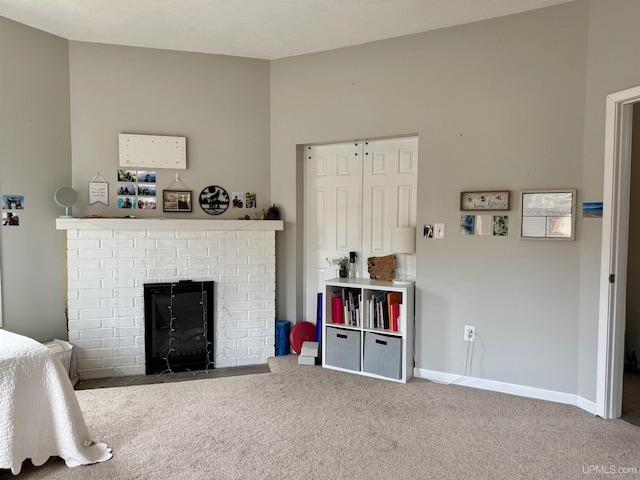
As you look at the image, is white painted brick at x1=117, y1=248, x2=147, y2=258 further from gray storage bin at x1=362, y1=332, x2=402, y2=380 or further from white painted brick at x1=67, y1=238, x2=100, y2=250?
gray storage bin at x1=362, y1=332, x2=402, y2=380

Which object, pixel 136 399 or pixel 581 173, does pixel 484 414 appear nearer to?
pixel 581 173

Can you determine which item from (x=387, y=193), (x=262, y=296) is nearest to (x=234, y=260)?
(x=262, y=296)

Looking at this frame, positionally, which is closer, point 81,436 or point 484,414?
point 81,436

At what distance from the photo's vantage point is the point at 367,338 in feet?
10.8

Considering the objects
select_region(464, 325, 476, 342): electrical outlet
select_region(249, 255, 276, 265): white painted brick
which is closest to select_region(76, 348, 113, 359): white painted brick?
select_region(249, 255, 276, 265): white painted brick

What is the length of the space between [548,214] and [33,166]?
12.8 ft

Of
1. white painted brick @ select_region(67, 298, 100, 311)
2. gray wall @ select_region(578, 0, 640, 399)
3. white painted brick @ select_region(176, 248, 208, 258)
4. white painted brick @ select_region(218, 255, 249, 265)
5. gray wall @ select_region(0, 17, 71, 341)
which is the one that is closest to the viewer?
gray wall @ select_region(578, 0, 640, 399)

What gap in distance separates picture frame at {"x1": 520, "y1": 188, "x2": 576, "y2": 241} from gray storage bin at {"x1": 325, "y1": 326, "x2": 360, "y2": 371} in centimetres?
153

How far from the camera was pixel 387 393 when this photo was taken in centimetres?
296

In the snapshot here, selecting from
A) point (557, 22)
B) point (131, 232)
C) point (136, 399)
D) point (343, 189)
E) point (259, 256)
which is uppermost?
point (557, 22)

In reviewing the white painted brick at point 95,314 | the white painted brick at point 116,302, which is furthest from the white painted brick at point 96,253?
the white painted brick at point 95,314

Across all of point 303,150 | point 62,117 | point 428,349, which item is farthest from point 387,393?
point 62,117

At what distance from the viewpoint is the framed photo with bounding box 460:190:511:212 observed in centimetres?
291

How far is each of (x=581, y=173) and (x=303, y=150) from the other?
2.28 meters
